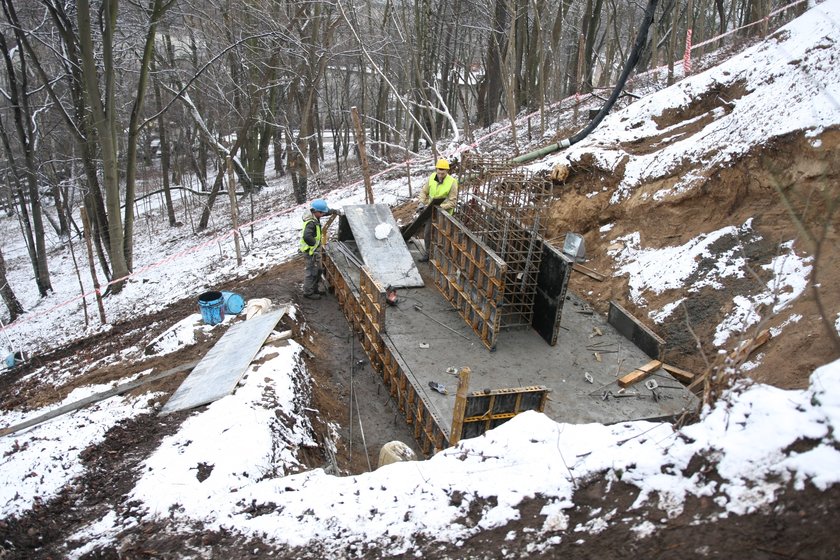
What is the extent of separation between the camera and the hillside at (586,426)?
12.6 feet

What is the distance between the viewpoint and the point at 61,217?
27281 millimetres

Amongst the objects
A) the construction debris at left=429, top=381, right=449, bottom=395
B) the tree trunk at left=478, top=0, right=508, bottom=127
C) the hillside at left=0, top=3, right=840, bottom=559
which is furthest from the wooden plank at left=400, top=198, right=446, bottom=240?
the tree trunk at left=478, top=0, right=508, bottom=127

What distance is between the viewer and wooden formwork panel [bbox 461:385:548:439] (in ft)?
20.7

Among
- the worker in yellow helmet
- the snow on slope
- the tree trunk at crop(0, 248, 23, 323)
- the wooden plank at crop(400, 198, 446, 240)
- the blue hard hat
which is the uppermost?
the snow on slope

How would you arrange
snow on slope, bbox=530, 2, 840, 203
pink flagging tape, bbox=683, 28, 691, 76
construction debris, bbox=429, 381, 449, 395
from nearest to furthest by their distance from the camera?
construction debris, bbox=429, 381, 449, 395, snow on slope, bbox=530, 2, 840, 203, pink flagging tape, bbox=683, 28, 691, 76

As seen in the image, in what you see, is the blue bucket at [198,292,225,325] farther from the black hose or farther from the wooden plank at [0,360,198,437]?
the black hose

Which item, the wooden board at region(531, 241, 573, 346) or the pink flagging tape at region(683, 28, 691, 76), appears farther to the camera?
the pink flagging tape at region(683, 28, 691, 76)

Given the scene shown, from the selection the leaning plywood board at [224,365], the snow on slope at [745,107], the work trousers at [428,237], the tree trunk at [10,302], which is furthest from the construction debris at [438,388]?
the tree trunk at [10,302]

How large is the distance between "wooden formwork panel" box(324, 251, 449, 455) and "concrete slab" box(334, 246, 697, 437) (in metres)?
0.14

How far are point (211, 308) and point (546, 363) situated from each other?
19.1ft

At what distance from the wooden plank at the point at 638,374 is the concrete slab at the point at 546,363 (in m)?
0.08

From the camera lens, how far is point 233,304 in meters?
10.4

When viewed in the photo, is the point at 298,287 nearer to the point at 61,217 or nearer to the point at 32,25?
the point at 32,25

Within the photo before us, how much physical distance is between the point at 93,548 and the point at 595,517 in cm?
433
